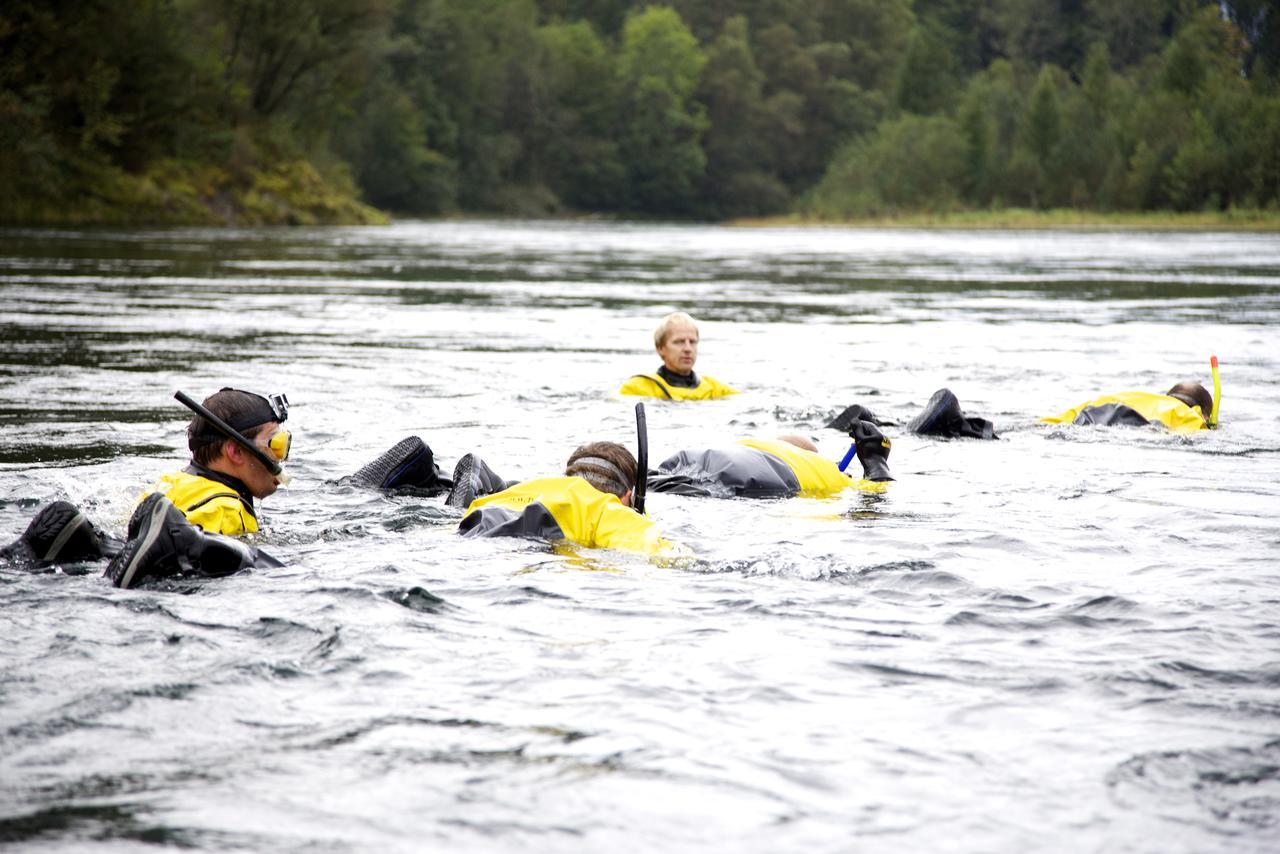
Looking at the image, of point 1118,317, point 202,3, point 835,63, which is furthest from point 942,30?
point 1118,317

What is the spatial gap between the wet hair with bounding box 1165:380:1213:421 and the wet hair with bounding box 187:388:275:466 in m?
6.68

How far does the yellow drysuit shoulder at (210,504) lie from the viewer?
6.44 m

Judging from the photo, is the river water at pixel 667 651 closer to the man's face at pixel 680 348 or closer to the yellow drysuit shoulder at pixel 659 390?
the yellow drysuit shoulder at pixel 659 390

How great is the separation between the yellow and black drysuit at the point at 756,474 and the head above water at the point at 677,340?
3210 mm

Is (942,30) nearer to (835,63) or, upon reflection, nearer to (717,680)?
(835,63)

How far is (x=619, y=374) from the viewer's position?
13.9 metres

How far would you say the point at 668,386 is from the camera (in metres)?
12.1

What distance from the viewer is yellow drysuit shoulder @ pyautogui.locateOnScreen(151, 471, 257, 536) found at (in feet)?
21.1

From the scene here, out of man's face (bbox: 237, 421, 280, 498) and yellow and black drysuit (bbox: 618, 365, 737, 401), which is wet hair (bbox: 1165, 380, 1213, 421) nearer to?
yellow and black drysuit (bbox: 618, 365, 737, 401)

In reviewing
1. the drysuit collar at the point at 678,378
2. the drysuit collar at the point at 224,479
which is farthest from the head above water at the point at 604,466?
the drysuit collar at the point at 678,378

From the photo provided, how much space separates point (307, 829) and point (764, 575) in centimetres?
298

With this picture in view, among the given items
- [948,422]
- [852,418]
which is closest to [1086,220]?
[948,422]

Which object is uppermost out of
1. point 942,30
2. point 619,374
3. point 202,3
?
point 942,30

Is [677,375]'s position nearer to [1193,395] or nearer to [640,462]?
[1193,395]
